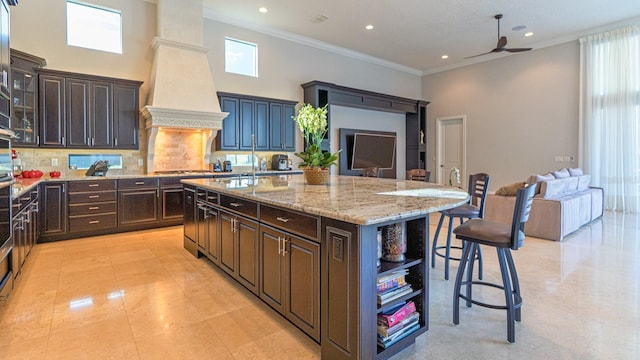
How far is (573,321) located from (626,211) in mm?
6312

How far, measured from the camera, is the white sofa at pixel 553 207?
15.5 feet

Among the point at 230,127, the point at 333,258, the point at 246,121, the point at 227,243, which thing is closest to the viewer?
the point at 333,258

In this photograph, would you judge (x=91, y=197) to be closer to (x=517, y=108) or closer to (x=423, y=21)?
(x=423, y=21)

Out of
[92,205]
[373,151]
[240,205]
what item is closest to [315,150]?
[240,205]

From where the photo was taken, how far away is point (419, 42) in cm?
794

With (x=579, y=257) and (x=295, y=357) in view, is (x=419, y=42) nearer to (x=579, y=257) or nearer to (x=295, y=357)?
(x=579, y=257)

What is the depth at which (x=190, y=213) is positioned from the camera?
13.5 ft

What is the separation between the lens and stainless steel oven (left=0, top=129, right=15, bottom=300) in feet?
8.39

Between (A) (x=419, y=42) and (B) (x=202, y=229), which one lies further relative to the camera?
(A) (x=419, y=42)

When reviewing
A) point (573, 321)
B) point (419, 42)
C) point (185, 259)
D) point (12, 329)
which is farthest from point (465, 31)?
point (12, 329)

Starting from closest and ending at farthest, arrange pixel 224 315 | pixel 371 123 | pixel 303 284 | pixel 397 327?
1. pixel 397 327
2. pixel 303 284
3. pixel 224 315
4. pixel 371 123

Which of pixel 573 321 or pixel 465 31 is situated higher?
pixel 465 31

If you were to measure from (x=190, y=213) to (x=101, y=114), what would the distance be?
100 inches

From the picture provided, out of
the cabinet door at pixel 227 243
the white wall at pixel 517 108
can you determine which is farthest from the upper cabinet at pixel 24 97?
the white wall at pixel 517 108
